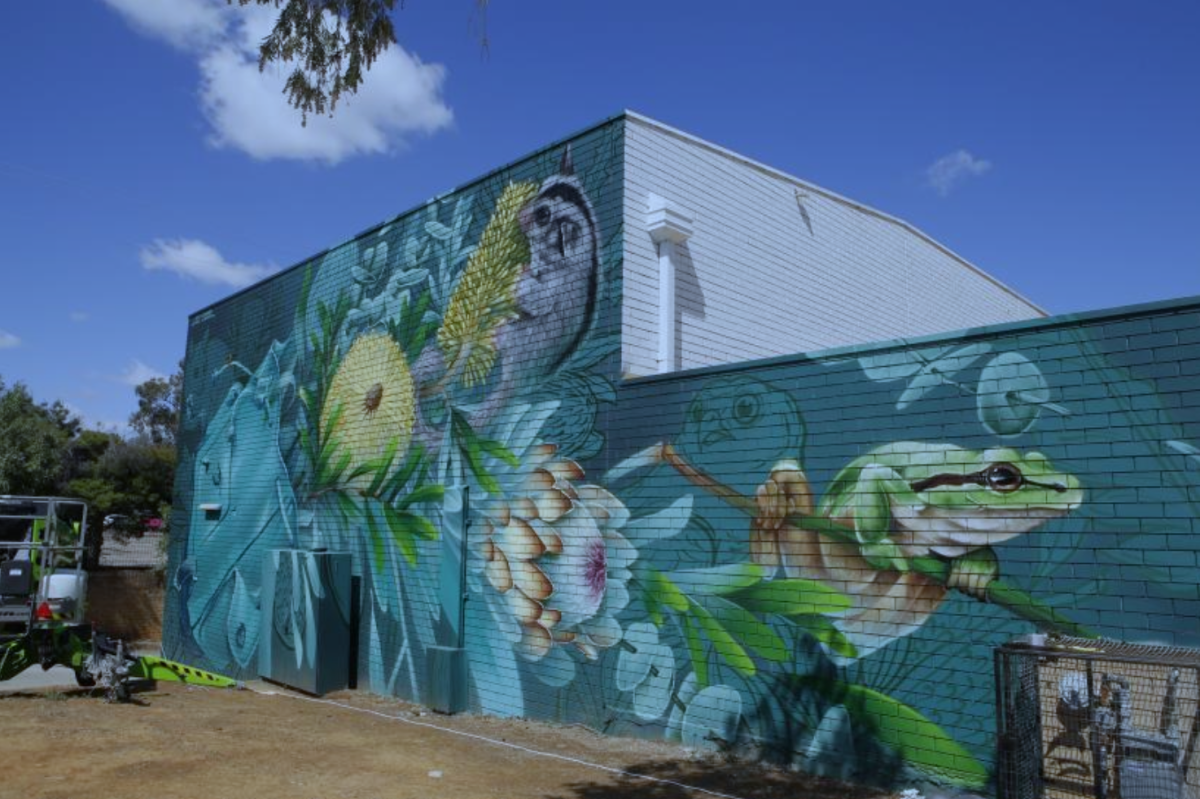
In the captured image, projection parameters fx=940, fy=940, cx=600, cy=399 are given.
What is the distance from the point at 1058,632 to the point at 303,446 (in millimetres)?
11932

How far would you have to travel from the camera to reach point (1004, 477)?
6762 mm

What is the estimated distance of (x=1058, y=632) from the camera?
6.38 m

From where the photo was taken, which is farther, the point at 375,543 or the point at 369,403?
the point at 369,403

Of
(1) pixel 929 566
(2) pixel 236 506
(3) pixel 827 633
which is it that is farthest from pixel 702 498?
(2) pixel 236 506

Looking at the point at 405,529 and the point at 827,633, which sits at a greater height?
the point at 405,529

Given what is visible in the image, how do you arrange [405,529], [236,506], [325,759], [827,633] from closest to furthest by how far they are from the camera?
[827,633] → [325,759] → [405,529] → [236,506]

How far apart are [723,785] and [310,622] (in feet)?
25.1

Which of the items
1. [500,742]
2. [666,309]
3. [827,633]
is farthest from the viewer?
[666,309]

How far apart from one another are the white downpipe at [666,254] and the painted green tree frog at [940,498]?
2.85 meters

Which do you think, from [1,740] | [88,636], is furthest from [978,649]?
[88,636]

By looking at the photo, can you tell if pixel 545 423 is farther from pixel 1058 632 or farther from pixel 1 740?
pixel 1 740

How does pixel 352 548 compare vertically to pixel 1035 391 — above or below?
below

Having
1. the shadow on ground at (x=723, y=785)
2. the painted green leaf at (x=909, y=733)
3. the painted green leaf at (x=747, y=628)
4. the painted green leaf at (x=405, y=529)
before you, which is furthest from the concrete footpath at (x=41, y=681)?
the painted green leaf at (x=909, y=733)

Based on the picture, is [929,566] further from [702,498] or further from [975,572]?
[702,498]
